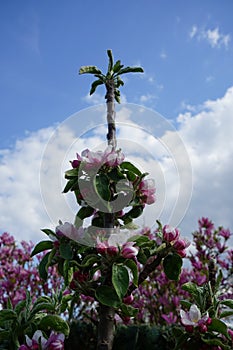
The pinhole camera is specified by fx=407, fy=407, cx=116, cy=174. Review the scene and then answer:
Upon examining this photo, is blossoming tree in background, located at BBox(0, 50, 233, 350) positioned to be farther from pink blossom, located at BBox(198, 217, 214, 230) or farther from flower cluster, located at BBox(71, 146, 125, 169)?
pink blossom, located at BBox(198, 217, 214, 230)

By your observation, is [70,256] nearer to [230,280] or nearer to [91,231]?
[91,231]

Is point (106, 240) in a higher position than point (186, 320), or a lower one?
higher

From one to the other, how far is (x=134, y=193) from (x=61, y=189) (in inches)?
10.2

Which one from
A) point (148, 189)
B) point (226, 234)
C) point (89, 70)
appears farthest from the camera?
point (226, 234)

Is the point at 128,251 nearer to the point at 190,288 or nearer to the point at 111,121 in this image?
the point at 190,288

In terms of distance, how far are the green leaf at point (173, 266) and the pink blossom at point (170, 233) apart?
0.19 feet

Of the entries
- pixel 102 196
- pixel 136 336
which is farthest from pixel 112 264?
pixel 136 336

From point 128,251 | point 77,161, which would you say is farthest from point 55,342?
point 77,161

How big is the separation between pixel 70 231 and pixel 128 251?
211 millimetres

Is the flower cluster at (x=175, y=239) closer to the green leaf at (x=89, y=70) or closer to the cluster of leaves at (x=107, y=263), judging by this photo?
the cluster of leaves at (x=107, y=263)

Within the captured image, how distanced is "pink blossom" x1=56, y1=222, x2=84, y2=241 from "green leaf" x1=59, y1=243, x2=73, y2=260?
1.3 inches

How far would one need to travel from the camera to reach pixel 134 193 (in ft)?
4.68

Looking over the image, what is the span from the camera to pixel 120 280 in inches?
48.9

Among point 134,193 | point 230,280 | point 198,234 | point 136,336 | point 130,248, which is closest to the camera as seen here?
point 130,248
